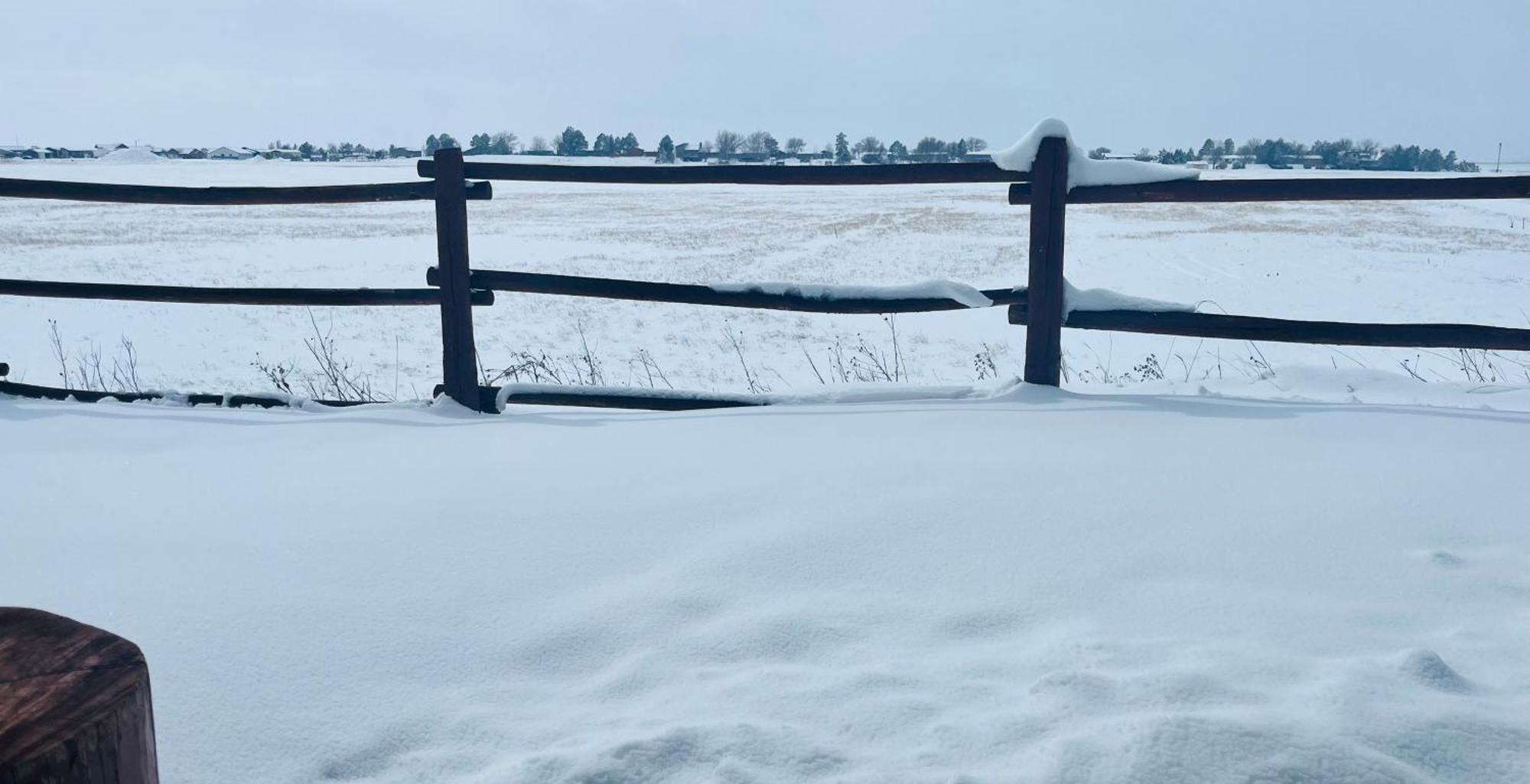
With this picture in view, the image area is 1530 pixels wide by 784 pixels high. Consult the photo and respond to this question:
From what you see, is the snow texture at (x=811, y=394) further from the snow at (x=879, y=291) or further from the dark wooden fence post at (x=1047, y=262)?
the snow at (x=879, y=291)

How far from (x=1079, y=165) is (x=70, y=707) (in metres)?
4.45

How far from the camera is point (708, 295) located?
203 inches

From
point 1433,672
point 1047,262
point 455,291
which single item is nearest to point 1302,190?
point 1047,262

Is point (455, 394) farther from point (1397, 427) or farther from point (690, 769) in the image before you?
point (1397, 427)

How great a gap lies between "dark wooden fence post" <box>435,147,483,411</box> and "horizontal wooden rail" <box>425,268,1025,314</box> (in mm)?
79

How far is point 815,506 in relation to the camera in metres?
3.36

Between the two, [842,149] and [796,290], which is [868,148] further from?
[796,290]

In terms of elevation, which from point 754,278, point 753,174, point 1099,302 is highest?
point 753,174

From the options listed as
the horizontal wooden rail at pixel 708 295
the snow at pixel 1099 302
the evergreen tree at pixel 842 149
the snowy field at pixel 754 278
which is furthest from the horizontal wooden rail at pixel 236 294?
the evergreen tree at pixel 842 149

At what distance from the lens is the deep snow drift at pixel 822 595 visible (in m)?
2.03

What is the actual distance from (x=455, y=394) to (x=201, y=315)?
1047 centimetres

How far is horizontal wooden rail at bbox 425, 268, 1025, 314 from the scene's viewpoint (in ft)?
16.6

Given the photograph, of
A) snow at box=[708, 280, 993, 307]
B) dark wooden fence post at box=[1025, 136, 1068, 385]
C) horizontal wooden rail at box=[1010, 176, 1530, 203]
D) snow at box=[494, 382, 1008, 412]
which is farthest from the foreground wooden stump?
horizontal wooden rail at box=[1010, 176, 1530, 203]

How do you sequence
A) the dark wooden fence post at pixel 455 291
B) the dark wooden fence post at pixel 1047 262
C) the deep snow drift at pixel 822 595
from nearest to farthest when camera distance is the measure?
the deep snow drift at pixel 822 595
the dark wooden fence post at pixel 1047 262
the dark wooden fence post at pixel 455 291
